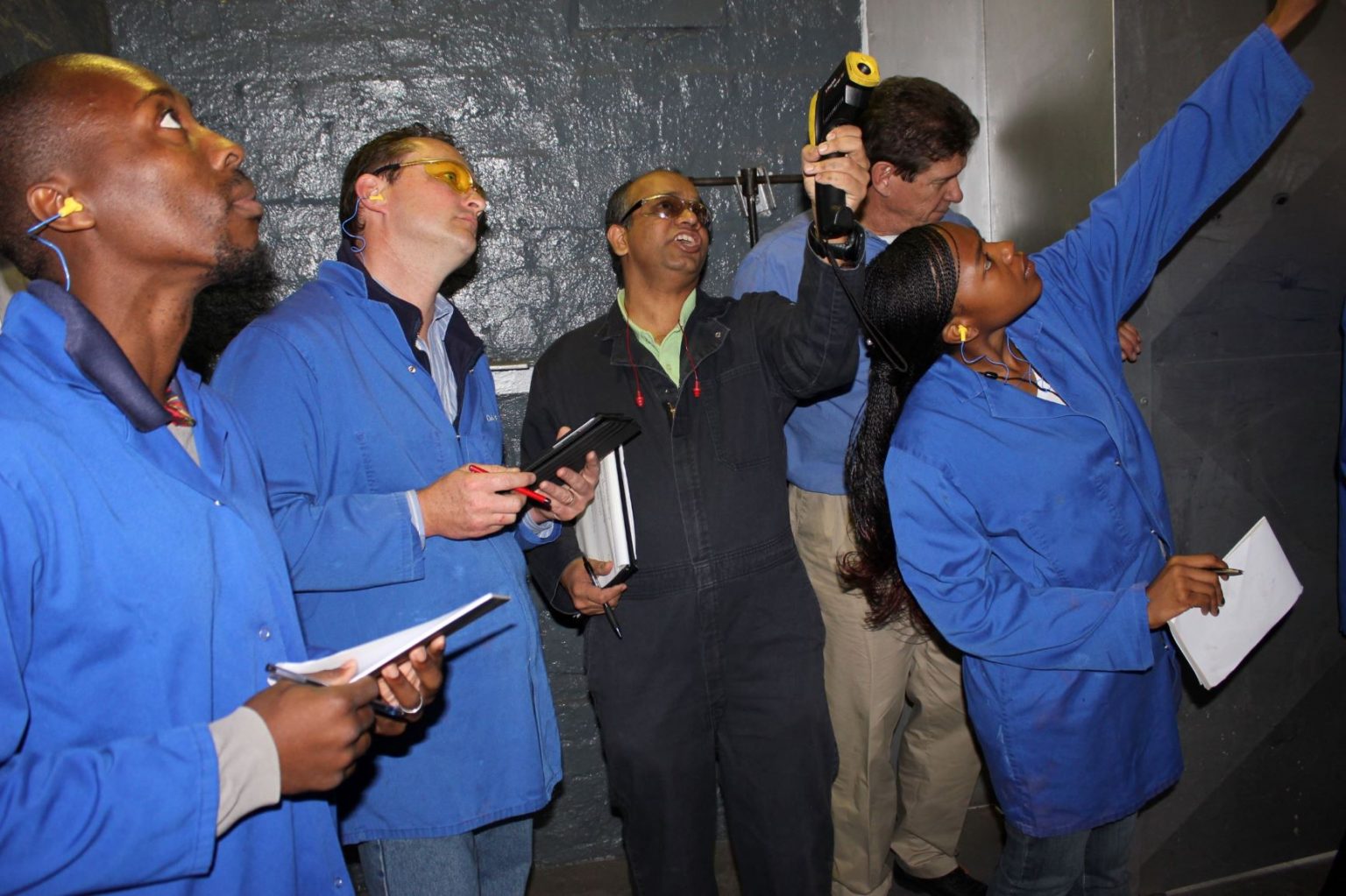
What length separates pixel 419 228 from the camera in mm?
2285

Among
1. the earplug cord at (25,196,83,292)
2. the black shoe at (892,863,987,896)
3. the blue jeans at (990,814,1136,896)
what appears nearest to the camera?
the earplug cord at (25,196,83,292)

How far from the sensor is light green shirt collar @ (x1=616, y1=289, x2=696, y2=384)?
2.71 meters

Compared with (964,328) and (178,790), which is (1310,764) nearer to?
(964,328)

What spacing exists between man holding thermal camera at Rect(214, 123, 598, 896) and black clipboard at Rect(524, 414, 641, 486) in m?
0.08

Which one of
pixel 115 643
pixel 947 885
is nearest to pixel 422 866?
pixel 115 643

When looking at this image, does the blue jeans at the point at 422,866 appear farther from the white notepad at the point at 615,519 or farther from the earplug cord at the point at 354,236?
the earplug cord at the point at 354,236

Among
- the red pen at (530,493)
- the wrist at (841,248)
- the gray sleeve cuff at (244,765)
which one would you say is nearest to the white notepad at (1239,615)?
the wrist at (841,248)

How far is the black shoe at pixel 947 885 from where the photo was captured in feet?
9.97

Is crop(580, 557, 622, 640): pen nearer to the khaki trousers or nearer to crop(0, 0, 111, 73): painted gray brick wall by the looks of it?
the khaki trousers

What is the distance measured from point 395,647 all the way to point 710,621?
1.29 m

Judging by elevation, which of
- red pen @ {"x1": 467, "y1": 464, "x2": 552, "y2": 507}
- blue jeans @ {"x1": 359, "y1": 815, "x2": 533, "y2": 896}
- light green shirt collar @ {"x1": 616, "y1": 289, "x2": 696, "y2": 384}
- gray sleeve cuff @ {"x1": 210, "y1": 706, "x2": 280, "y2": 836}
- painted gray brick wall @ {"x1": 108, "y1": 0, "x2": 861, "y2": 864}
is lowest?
blue jeans @ {"x1": 359, "y1": 815, "x2": 533, "y2": 896}

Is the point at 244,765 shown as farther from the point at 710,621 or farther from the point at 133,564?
the point at 710,621

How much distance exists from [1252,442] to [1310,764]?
3.45ft

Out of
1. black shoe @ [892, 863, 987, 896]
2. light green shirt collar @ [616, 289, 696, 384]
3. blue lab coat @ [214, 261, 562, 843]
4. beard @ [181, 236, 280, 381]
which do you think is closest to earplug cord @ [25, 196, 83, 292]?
blue lab coat @ [214, 261, 562, 843]
